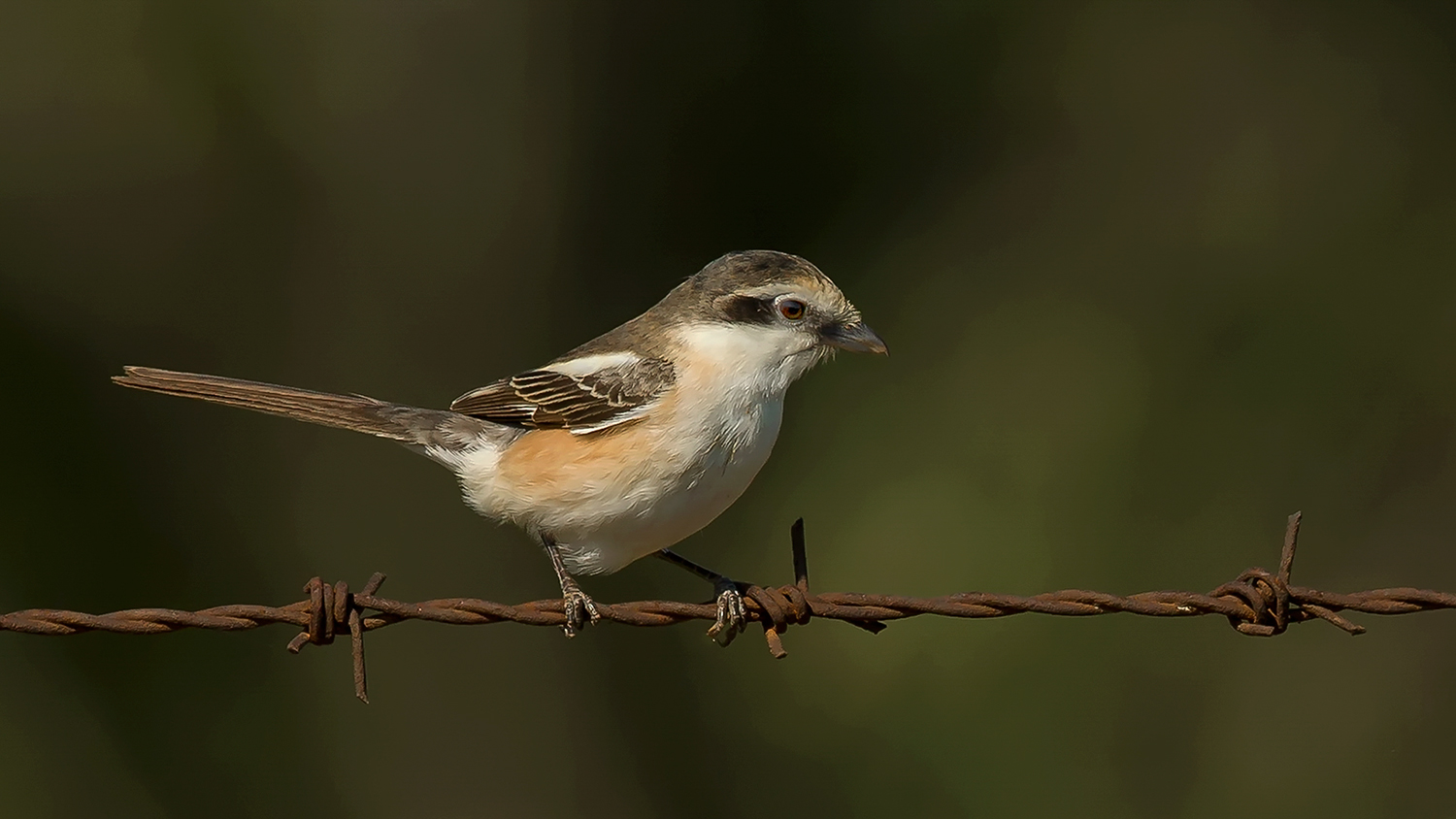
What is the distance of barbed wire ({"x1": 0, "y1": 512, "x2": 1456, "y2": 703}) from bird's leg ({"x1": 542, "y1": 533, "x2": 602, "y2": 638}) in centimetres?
41

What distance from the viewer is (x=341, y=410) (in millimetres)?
5383

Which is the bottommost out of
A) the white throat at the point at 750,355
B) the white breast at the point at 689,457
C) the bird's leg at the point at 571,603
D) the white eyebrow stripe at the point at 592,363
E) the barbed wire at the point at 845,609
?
the barbed wire at the point at 845,609

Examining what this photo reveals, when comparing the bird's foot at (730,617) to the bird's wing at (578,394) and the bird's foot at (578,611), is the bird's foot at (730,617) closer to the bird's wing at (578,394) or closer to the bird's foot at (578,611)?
the bird's foot at (578,611)

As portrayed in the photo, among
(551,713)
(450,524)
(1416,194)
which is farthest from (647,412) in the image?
(1416,194)

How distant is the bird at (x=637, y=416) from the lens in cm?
462

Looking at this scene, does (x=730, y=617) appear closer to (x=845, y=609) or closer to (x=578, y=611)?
(x=578, y=611)

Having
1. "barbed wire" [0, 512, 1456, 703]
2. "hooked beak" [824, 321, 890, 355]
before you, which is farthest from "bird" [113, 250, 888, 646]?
"barbed wire" [0, 512, 1456, 703]

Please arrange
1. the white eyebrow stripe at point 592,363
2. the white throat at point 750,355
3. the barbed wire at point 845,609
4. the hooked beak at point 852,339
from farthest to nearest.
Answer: the white eyebrow stripe at point 592,363
the hooked beak at point 852,339
the white throat at point 750,355
the barbed wire at point 845,609

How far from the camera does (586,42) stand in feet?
32.0

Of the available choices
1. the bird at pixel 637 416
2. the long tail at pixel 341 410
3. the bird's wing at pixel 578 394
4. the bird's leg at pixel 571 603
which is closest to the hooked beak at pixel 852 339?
the bird at pixel 637 416

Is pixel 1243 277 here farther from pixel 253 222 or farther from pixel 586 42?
pixel 253 222

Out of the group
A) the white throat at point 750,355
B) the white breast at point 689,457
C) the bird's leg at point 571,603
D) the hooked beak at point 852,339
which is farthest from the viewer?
the hooked beak at point 852,339

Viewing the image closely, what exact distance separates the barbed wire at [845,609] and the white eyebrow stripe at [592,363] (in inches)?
52.3

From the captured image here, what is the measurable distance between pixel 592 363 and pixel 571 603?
3.10 ft
